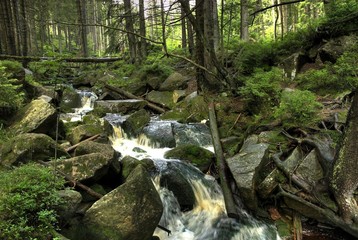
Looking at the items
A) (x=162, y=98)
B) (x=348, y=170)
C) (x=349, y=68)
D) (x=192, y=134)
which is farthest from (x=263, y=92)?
(x=162, y=98)

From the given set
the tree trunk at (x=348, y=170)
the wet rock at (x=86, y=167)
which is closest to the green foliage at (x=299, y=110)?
the tree trunk at (x=348, y=170)

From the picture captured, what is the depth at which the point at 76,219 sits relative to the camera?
4.69 m

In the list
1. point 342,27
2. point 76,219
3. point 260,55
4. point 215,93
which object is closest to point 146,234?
point 76,219

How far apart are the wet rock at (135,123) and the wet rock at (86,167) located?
3504 mm

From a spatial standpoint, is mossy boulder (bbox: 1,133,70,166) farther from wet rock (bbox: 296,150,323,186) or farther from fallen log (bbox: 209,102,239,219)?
wet rock (bbox: 296,150,323,186)

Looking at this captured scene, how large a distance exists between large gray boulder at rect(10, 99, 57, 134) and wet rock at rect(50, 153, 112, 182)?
213cm

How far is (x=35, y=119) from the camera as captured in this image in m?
7.39

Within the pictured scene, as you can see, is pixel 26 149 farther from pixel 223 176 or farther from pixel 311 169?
pixel 311 169

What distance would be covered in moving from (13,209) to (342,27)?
11.5m

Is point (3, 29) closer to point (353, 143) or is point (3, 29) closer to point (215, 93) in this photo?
point (215, 93)

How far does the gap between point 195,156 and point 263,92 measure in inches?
118

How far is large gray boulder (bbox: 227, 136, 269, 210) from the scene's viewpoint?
18.9 ft

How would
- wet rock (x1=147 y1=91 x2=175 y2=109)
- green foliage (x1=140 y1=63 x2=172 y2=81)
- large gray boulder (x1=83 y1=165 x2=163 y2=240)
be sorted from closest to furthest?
large gray boulder (x1=83 y1=165 x2=163 y2=240) < wet rock (x1=147 y1=91 x2=175 y2=109) < green foliage (x1=140 y1=63 x2=172 y2=81)

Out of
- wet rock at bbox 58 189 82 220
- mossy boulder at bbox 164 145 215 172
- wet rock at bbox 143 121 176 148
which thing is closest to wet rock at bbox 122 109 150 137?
wet rock at bbox 143 121 176 148
